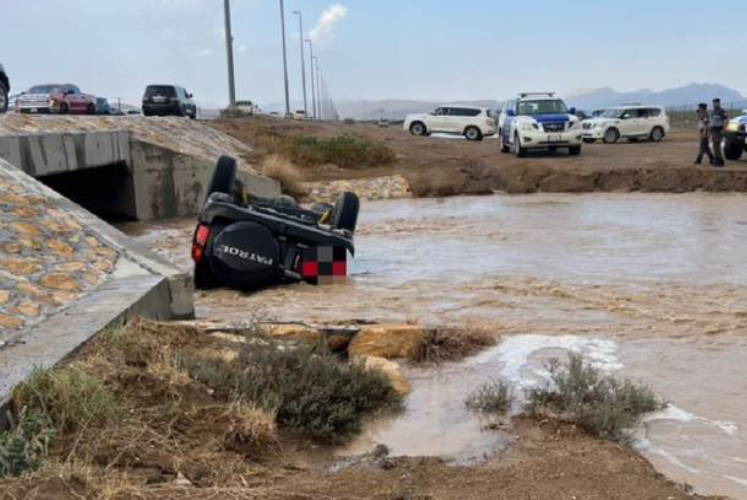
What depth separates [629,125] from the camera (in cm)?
3731

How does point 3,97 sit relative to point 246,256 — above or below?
above

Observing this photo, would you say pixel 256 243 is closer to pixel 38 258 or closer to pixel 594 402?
pixel 38 258

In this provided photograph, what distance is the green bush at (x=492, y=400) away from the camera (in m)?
5.90

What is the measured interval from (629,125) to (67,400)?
3592 cm

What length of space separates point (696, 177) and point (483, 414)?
64.1ft

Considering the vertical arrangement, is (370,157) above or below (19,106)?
below

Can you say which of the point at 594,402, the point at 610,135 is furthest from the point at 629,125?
the point at 594,402

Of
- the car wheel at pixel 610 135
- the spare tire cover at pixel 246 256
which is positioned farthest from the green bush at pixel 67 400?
the car wheel at pixel 610 135

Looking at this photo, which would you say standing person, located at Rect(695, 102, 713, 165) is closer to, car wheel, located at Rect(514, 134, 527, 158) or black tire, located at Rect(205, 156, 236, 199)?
car wheel, located at Rect(514, 134, 527, 158)

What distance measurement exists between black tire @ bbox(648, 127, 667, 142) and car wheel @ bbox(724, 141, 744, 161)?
502 inches

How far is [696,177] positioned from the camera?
76.3 feet

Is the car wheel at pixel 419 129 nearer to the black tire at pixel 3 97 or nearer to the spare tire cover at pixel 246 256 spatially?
the black tire at pixel 3 97

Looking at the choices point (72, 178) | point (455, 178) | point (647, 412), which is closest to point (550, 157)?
point (455, 178)

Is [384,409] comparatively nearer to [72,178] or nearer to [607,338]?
[607,338]
